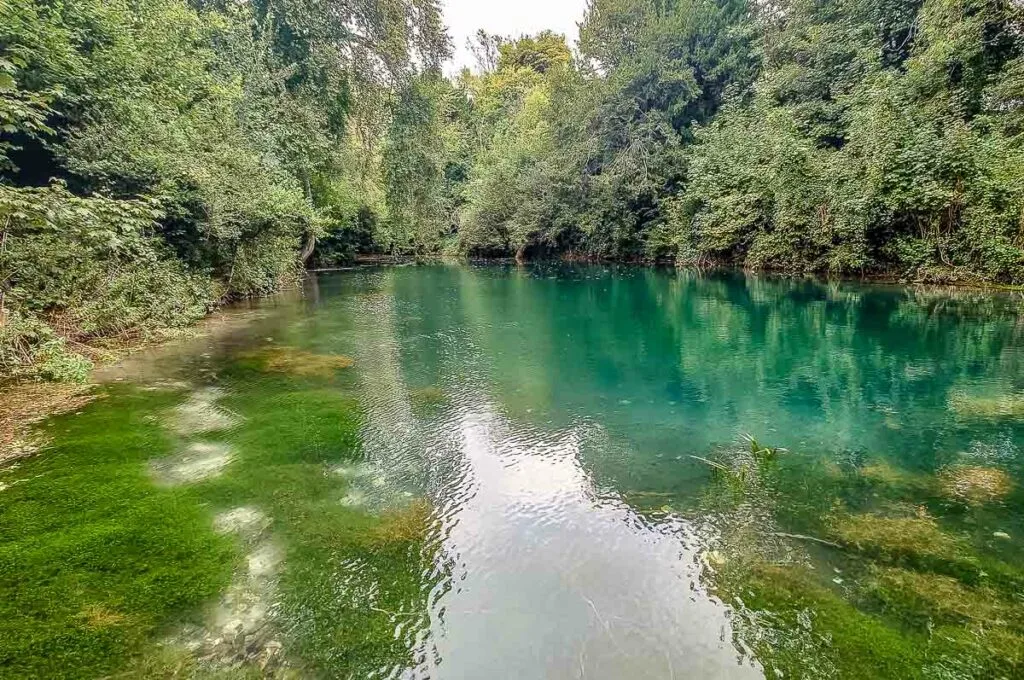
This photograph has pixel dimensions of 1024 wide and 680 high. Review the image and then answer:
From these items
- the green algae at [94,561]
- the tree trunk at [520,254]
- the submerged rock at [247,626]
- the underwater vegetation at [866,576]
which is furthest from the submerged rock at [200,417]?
the tree trunk at [520,254]

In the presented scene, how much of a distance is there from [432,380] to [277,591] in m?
5.05

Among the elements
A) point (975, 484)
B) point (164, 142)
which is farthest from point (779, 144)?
point (164, 142)

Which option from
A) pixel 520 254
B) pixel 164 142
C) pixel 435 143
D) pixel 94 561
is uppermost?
pixel 435 143

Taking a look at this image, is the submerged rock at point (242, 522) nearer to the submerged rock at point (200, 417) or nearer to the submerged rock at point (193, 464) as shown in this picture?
the submerged rock at point (193, 464)

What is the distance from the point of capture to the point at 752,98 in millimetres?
23859

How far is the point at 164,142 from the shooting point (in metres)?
11.1

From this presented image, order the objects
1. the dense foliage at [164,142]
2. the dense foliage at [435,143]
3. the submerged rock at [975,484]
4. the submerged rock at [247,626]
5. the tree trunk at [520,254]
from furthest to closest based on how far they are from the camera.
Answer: the tree trunk at [520,254]
the dense foliage at [435,143]
the dense foliage at [164,142]
the submerged rock at [975,484]
the submerged rock at [247,626]

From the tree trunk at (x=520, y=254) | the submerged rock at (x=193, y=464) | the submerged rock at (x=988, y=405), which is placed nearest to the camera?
the submerged rock at (x=193, y=464)

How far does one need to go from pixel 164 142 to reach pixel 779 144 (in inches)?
726

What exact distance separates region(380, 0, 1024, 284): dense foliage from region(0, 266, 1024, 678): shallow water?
6.87 m

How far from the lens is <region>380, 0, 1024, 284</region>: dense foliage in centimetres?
1414

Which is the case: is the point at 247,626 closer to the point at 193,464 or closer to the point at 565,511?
the point at 565,511

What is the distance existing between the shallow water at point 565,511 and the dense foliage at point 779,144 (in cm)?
687

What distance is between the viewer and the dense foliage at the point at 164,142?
24.3ft
